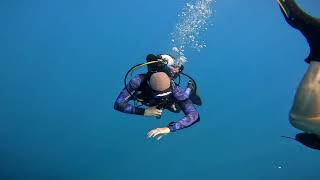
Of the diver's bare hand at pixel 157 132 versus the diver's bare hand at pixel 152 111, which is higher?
the diver's bare hand at pixel 152 111

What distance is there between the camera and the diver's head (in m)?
4.98

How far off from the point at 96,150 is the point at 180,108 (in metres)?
37.0

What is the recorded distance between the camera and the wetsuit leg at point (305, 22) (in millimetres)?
2021

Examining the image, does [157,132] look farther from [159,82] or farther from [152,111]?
[159,82]

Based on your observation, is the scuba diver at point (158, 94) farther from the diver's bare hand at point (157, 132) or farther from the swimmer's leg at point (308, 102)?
the swimmer's leg at point (308, 102)

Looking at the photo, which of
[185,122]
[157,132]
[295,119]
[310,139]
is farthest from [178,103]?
[295,119]

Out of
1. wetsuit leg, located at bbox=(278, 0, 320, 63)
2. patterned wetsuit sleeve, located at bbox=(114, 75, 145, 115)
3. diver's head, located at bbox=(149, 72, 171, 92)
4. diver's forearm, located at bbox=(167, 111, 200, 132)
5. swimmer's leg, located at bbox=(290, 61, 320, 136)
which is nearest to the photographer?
swimmer's leg, located at bbox=(290, 61, 320, 136)

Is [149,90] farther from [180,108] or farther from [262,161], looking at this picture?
[262,161]

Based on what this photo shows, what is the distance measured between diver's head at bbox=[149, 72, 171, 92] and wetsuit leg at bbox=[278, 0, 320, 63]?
9.50 feet

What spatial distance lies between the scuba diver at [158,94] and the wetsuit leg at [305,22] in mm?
2937

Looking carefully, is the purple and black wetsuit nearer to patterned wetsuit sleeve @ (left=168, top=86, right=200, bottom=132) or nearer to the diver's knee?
patterned wetsuit sleeve @ (left=168, top=86, right=200, bottom=132)

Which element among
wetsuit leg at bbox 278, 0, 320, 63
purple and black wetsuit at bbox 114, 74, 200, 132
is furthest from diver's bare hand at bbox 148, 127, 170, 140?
wetsuit leg at bbox 278, 0, 320, 63

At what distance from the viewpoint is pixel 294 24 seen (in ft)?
7.10

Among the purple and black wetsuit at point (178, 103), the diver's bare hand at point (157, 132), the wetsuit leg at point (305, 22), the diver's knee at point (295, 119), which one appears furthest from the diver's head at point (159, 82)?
the diver's knee at point (295, 119)
